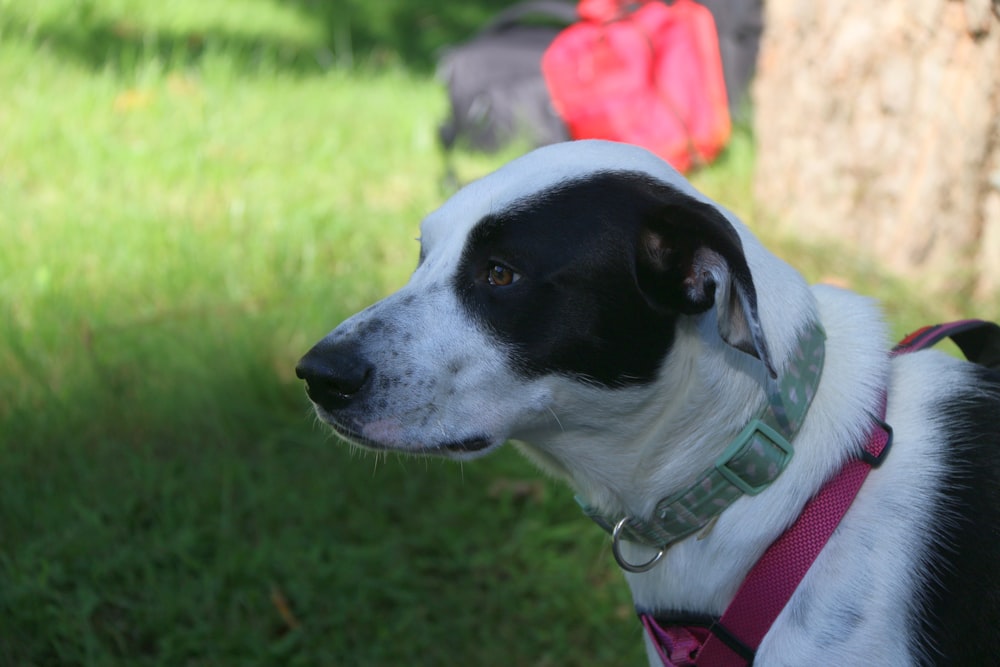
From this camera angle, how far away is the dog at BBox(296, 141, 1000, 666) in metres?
1.59

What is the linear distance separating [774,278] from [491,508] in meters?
1.40

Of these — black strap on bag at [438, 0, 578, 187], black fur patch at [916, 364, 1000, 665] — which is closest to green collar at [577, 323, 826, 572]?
black fur patch at [916, 364, 1000, 665]

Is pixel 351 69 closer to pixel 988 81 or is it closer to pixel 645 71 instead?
pixel 645 71

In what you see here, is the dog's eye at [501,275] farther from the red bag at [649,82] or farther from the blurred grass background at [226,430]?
the red bag at [649,82]

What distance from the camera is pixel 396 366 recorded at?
1736mm

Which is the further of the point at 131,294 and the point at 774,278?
the point at 131,294

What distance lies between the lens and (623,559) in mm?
1854

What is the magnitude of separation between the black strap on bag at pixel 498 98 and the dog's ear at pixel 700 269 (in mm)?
3003

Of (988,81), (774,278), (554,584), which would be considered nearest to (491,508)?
(554,584)

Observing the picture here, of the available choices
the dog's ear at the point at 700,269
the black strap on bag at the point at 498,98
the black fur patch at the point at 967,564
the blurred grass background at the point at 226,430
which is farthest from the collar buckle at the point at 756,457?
the black strap on bag at the point at 498,98

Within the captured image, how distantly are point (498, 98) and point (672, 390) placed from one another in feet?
11.1

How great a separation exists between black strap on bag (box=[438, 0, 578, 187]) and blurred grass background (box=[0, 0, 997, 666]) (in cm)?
22

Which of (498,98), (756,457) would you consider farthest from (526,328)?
(498,98)

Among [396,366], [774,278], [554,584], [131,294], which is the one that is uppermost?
[774,278]
